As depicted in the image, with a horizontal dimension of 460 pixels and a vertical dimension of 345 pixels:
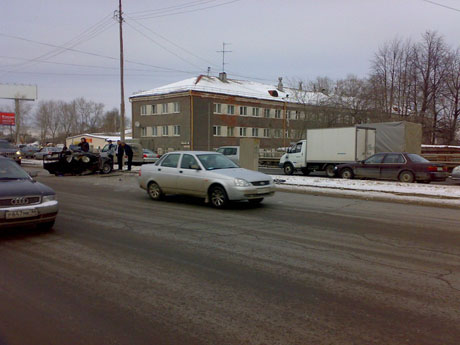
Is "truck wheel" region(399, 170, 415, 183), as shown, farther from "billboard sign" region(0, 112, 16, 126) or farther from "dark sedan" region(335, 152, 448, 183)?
"billboard sign" region(0, 112, 16, 126)

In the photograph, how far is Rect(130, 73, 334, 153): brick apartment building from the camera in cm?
5084

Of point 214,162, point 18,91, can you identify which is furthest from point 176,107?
point 18,91

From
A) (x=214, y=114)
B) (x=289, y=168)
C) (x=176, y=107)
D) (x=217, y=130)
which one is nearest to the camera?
(x=289, y=168)

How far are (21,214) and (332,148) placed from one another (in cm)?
1777

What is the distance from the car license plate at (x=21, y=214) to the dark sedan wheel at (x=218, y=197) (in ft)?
15.4

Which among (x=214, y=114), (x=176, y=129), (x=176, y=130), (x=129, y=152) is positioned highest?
(x=214, y=114)

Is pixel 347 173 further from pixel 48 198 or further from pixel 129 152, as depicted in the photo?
pixel 48 198

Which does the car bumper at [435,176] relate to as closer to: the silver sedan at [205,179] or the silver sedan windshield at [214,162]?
the silver sedan at [205,179]

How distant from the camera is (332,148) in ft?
71.1

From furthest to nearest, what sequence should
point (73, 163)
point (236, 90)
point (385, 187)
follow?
point (236, 90) → point (73, 163) → point (385, 187)

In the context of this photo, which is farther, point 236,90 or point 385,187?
point 236,90

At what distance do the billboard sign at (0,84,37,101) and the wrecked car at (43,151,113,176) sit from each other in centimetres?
7438

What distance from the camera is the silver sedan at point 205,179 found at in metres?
10.1

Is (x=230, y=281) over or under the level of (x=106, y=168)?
under
